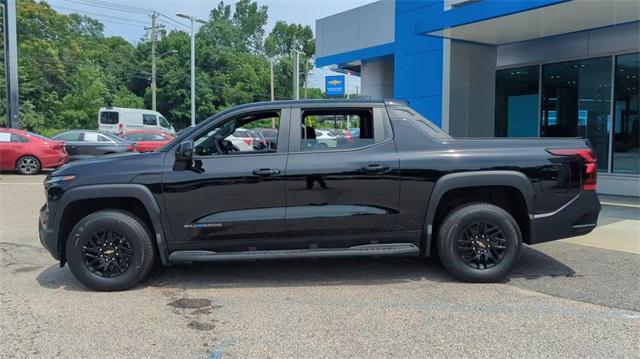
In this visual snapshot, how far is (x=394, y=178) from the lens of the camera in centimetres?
531

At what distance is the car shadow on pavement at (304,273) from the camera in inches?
221

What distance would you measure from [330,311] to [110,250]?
2.29 metres

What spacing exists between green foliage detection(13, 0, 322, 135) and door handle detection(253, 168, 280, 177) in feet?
153

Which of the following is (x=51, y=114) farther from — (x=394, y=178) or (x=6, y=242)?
(x=394, y=178)

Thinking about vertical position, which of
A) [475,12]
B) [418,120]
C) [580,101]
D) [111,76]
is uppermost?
[111,76]

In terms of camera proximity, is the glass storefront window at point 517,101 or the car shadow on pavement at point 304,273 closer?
the car shadow on pavement at point 304,273

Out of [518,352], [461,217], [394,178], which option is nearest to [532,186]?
[461,217]

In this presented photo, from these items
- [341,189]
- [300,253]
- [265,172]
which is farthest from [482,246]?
[265,172]

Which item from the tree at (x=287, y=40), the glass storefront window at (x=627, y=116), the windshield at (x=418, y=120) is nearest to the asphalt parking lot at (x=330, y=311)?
the windshield at (x=418, y=120)

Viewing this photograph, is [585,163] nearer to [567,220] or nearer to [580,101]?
[567,220]

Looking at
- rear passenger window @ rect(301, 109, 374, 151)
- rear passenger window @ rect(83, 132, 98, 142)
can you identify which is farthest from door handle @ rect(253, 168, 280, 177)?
rear passenger window @ rect(83, 132, 98, 142)

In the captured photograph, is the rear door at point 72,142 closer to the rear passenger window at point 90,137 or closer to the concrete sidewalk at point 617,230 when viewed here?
the rear passenger window at point 90,137

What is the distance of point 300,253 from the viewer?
529 centimetres

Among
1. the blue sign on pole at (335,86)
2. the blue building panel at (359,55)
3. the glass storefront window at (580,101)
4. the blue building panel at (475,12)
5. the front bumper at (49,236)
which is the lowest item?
the front bumper at (49,236)
